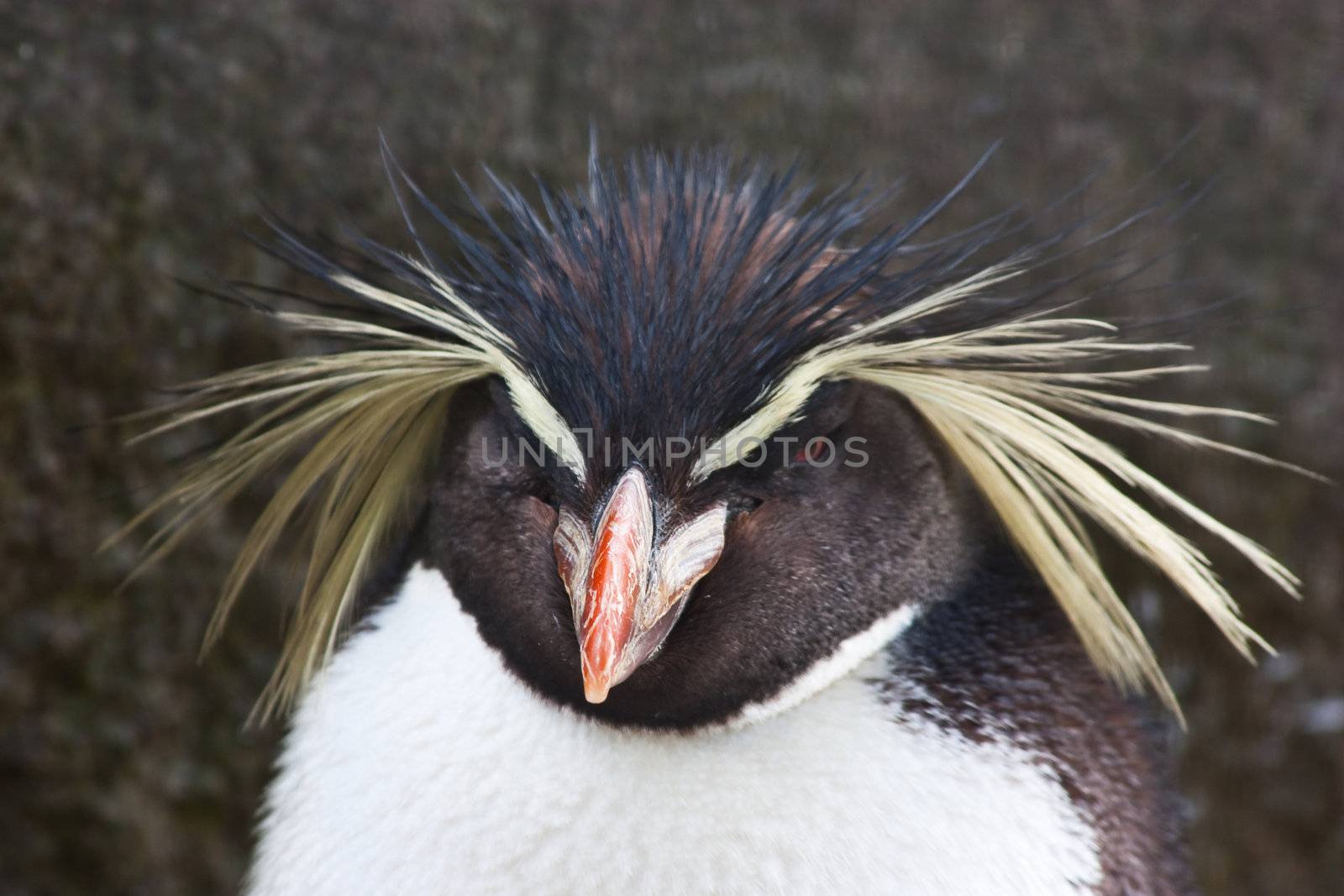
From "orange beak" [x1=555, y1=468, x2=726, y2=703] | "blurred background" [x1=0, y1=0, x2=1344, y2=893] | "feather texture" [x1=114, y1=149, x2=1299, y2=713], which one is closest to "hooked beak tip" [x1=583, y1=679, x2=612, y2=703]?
"orange beak" [x1=555, y1=468, x2=726, y2=703]

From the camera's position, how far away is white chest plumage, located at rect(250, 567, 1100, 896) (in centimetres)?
101

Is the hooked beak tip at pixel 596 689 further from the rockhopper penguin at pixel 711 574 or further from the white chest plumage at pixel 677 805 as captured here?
the white chest plumage at pixel 677 805

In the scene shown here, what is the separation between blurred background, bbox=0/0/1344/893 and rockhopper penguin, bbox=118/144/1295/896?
26.1 inches

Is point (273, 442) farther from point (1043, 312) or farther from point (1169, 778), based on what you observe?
point (1169, 778)

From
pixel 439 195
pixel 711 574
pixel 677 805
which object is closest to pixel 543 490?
pixel 711 574

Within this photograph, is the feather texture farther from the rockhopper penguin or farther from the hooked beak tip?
the hooked beak tip

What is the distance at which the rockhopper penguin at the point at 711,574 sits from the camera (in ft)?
3.18

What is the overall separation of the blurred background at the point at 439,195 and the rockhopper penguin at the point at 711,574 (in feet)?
2.18

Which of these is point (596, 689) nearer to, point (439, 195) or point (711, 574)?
point (711, 574)

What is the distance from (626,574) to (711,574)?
123mm

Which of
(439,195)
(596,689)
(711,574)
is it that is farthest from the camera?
(439,195)

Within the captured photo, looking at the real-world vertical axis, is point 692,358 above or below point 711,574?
above

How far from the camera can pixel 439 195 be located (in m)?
1.81

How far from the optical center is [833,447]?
3.45ft
